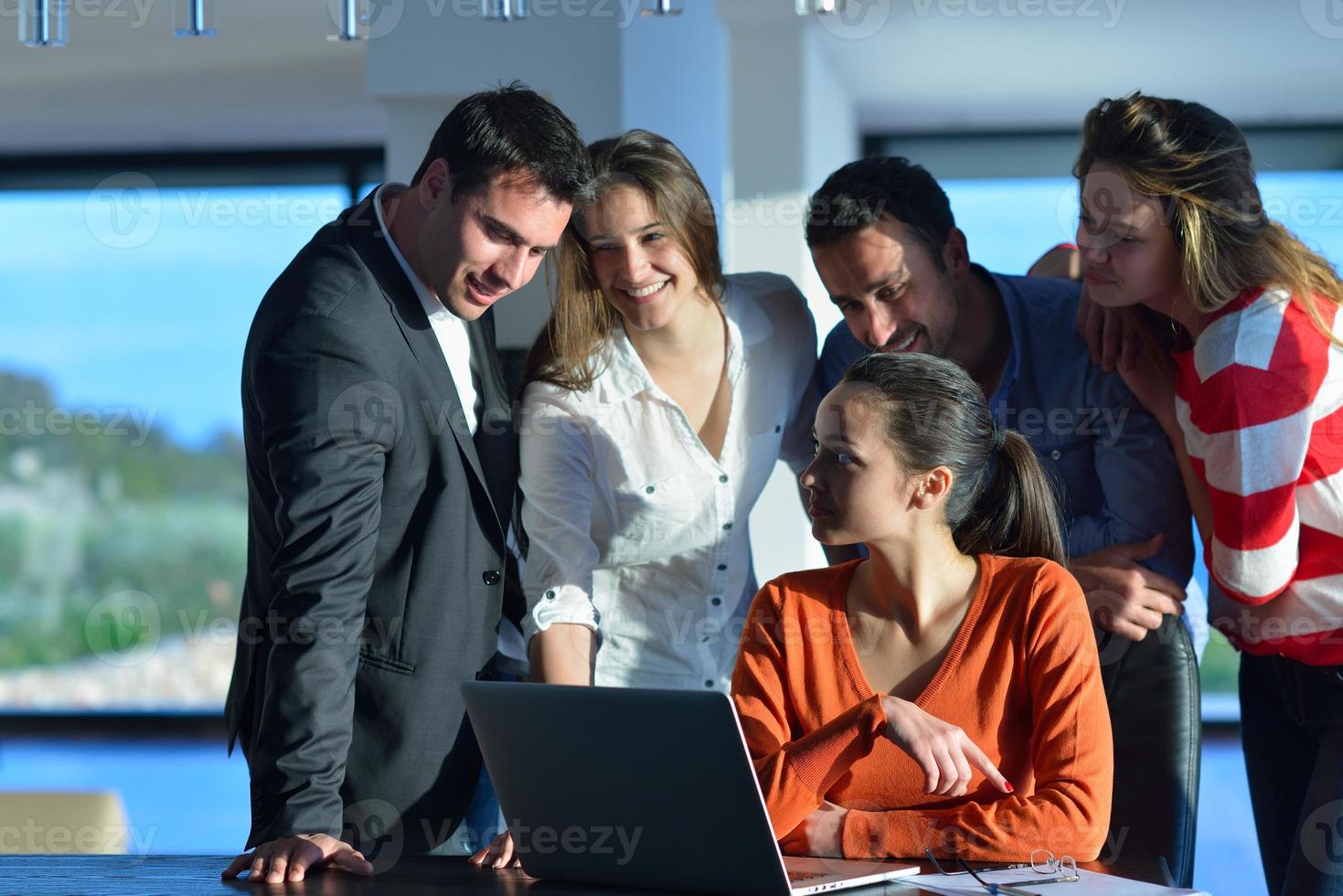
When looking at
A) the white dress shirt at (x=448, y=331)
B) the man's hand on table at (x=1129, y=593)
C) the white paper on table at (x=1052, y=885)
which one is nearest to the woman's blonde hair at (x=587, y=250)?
the white dress shirt at (x=448, y=331)

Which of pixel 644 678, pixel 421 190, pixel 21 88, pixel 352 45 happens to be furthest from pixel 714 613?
pixel 21 88

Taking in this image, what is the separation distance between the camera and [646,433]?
2264mm

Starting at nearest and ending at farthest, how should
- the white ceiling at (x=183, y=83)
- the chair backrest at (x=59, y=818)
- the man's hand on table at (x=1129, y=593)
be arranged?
the man's hand on table at (x=1129, y=593), the chair backrest at (x=59, y=818), the white ceiling at (x=183, y=83)

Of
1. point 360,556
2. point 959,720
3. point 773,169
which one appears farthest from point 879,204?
point 773,169

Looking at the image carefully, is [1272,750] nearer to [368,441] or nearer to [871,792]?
[871,792]

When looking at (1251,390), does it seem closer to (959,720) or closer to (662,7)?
(959,720)

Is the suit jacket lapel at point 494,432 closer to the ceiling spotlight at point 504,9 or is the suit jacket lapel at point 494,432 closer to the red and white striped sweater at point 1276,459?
the ceiling spotlight at point 504,9

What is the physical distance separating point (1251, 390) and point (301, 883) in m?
1.36

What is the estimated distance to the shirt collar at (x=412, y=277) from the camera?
2.02m

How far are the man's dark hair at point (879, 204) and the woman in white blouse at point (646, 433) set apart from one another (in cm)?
19

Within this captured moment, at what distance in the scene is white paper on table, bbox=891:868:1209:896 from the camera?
53.1 inches

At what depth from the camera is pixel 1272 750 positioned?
2.07 m

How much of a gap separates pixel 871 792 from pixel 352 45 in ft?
11.0

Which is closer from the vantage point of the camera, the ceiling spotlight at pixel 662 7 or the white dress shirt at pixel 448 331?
the ceiling spotlight at pixel 662 7
